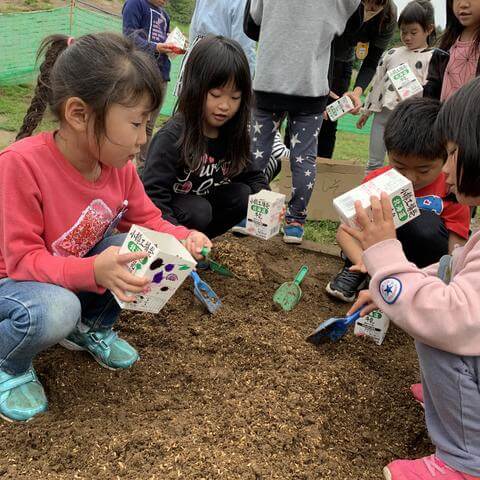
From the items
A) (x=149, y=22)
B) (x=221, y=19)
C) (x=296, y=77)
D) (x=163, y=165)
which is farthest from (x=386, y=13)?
(x=163, y=165)

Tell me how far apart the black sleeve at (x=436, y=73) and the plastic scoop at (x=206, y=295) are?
5.31 feet

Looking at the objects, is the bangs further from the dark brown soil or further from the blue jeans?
the dark brown soil

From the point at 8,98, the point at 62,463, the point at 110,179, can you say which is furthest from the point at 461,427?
the point at 8,98

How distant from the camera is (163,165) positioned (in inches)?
84.8

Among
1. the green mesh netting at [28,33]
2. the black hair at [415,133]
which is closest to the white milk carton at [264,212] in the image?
the black hair at [415,133]

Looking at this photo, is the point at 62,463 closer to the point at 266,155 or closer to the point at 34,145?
the point at 34,145

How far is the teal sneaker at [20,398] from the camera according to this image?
4.46ft

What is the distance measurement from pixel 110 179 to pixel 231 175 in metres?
0.91

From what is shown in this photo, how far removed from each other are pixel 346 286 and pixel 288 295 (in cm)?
30

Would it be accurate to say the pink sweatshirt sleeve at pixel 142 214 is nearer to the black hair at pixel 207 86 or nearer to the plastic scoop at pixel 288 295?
the black hair at pixel 207 86

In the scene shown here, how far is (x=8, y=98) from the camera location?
5719 millimetres

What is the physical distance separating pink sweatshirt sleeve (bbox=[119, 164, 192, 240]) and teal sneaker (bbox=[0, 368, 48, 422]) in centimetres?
60

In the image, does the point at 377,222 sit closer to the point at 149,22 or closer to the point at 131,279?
the point at 131,279

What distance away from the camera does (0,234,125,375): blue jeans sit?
1.30m
